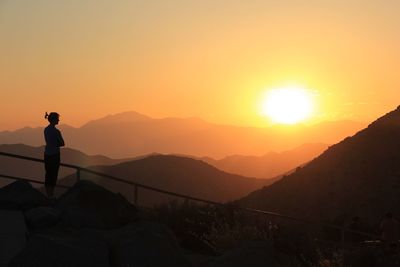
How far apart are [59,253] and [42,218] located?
167 centimetres

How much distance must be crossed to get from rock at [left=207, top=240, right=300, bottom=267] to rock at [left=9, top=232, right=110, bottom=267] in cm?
151

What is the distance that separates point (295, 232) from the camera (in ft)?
28.6

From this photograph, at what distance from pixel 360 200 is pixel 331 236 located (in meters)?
27.0

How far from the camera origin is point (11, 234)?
7.38 meters

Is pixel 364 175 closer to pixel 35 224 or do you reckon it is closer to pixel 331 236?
pixel 331 236

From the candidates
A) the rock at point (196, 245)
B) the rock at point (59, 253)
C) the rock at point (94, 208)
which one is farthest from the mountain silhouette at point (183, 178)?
the rock at point (59, 253)

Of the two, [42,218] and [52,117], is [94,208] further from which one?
[52,117]

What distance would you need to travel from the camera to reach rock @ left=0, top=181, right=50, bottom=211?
9445 millimetres

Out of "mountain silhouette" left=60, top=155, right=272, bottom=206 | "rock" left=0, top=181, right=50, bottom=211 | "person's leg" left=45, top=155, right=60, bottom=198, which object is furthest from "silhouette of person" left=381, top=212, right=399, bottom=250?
"mountain silhouette" left=60, top=155, right=272, bottom=206

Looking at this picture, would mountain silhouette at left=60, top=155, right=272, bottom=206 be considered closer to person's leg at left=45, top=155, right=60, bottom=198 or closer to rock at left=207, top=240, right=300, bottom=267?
person's leg at left=45, top=155, right=60, bottom=198

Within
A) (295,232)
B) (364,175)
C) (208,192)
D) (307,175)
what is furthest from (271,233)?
(208,192)

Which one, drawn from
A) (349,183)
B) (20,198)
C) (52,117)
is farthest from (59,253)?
(349,183)

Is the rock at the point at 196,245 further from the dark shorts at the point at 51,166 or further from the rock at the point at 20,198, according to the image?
the dark shorts at the point at 51,166

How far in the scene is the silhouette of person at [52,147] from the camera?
37.5 ft
